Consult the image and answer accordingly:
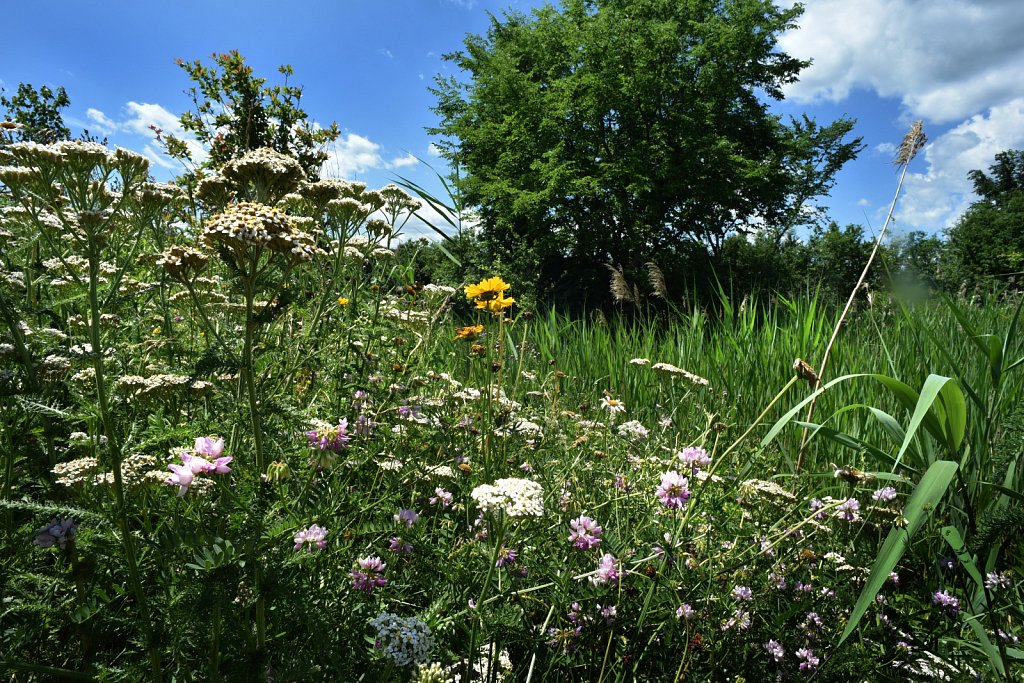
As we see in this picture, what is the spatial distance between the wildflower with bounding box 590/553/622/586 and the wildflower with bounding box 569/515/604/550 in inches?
3.6

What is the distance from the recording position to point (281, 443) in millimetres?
1499

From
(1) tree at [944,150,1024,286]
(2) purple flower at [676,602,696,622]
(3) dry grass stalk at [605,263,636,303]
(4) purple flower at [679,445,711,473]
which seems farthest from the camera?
(1) tree at [944,150,1024,286]

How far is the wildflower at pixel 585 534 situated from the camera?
1731mm

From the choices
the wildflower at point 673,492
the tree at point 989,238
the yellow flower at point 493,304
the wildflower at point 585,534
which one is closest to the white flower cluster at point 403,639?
the wildflower at point 585,534

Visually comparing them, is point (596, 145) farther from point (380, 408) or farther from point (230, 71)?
point (380, 408)

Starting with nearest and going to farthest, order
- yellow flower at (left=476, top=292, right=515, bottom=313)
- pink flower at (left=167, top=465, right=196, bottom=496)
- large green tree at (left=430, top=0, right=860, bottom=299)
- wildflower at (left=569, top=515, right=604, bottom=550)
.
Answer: pink flower at (left=167, top=465, right=196, bottom=496)
wildflower at (left=569, top=515, right=604, bottom=550)
yellow flower at (left=476, top=292, right=515, bottom=313)
large green tree at (left=430, top=0, right=860, bottom=299)

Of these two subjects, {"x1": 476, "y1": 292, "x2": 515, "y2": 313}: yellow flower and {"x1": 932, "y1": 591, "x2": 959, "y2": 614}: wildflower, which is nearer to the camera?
{"x1": 932, "y1": 591, "x2": 959, "y2": 614}: wildflower

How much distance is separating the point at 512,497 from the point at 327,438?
494 mm

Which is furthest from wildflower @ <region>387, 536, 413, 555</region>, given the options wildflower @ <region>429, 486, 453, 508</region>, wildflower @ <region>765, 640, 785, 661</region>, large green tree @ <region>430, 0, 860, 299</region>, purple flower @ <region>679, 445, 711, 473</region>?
large green tree @ <region>430, 0, 860, 299</region>

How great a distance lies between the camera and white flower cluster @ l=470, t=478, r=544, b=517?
4.74ft

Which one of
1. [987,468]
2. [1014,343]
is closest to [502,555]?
[987,468]

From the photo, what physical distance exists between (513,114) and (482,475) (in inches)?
871

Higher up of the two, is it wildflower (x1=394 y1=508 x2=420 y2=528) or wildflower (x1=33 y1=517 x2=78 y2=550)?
wildflower (x1=33 y1=517 x2=78 y2=550)

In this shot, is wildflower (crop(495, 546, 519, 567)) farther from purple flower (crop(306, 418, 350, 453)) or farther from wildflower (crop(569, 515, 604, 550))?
purple flower (crop(306, 418, 350, 453))
